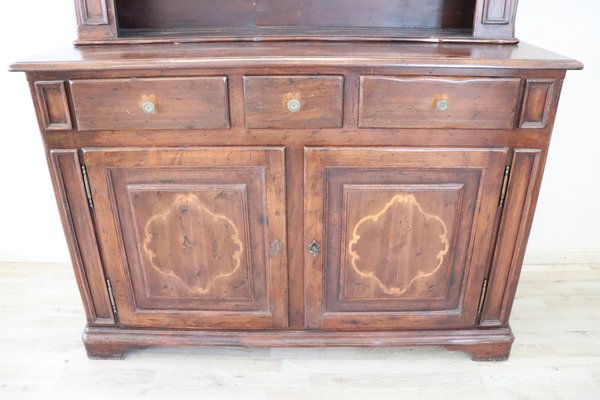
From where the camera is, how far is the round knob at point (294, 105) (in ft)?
4.07

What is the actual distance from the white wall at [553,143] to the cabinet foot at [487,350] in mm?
699

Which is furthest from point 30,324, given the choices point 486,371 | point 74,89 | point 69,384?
point 486,371

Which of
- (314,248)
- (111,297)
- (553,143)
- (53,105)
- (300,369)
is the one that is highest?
(53,105)

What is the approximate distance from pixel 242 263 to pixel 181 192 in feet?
0.93

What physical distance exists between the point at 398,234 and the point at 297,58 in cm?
58

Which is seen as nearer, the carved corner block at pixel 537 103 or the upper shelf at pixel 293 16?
the carved corner block at pixel 537 103

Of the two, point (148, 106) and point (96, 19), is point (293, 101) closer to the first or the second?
point (148, 106)

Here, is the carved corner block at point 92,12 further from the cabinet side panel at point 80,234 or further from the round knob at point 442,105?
the round knob at point 442,105

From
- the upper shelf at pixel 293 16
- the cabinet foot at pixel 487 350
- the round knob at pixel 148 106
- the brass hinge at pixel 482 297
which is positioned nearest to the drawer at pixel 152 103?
the round knob at pixel 148 106

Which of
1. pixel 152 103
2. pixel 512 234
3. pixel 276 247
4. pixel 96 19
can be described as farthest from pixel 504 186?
pixel 96 19

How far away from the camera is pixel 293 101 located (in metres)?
1.24

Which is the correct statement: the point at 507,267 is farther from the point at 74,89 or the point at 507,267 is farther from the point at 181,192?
the point at 74,89

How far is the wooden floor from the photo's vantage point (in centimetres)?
149

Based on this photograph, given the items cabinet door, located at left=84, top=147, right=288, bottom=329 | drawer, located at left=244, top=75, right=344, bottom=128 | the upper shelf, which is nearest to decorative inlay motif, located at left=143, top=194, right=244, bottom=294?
cabinet door, located at left=84, top=147, right=288, bottom=329
